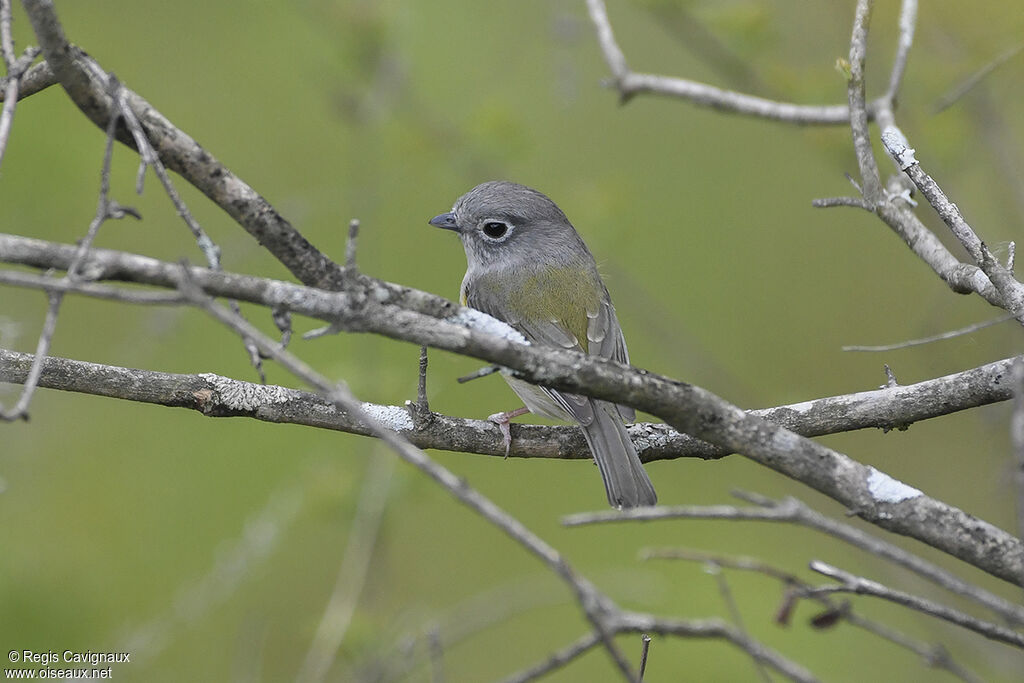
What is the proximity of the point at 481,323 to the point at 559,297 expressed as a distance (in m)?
2.05

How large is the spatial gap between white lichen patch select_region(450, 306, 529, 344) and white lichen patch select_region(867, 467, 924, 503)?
670 millimetres

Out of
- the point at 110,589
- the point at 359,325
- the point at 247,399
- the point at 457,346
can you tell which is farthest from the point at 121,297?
the point at 110,589

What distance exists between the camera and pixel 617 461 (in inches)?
118

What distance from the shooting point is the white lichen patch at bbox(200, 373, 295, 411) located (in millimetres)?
2447

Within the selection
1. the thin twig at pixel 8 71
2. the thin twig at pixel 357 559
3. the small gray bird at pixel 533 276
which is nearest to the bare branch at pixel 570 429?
the thin twig at pixel 8 71

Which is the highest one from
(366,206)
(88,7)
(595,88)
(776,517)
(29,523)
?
(88,7)

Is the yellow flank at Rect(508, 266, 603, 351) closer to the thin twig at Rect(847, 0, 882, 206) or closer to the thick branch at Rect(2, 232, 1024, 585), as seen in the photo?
the thin twig at Rect(847, 0, 882, 206)

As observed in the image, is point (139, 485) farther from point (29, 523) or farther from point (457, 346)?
point (457, 346)

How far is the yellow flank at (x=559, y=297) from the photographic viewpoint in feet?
12.6

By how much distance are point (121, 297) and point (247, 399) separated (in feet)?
3.84

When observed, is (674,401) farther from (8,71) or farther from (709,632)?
(8,71)

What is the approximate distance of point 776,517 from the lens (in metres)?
1.33

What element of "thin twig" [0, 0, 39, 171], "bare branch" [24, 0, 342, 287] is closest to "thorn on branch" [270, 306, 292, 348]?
"bare branch" [24, 0, 342, 287]

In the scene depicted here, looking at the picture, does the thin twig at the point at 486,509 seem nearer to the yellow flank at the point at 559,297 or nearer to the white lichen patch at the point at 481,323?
the white lichen patch at the point at 481,323
